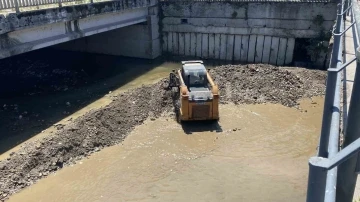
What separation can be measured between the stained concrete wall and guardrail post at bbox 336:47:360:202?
2180 centimetres

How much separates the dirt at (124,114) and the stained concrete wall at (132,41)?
23.9 feet

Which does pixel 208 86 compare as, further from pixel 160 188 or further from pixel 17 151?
pixel 17 151

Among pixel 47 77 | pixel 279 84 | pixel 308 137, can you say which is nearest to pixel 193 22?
pixel 279 84

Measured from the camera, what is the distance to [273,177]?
10.2m

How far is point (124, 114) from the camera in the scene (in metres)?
14.0

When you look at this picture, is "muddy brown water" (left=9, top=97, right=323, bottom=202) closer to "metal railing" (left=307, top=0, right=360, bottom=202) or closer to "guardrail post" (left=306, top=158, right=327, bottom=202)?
"metal railing" (left=307, top=0, right=360, bottom=202)

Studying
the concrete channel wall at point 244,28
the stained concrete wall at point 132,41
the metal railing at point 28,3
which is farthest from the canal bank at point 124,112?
the metal railing at point 28,3

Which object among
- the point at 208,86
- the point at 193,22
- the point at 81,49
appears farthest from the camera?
the point at 81,49

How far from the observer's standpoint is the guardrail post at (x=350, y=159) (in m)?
1.73

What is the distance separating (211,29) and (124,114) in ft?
37.5

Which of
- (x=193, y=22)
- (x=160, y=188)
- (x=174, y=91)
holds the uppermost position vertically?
(x=193, y=22)

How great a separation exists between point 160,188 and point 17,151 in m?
5.53

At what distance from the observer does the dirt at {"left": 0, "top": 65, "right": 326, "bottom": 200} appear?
34.2 ft

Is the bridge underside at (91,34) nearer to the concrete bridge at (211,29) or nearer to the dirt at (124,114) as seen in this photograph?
the concrete bridge at (211,29)
